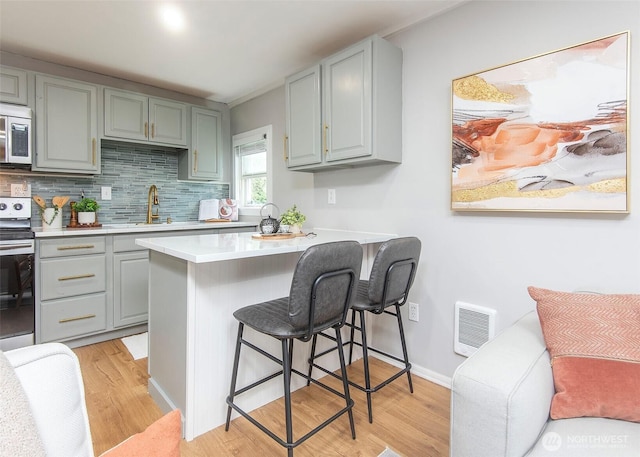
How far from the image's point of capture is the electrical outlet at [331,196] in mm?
2910

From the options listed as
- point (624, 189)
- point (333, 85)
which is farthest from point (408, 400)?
point (333, 85)

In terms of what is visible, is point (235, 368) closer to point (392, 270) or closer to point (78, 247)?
point (392, 270)

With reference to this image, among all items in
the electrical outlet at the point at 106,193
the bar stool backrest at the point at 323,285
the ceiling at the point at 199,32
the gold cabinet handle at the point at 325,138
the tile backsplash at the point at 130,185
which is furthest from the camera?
the electrical outlet at the point at 106,193

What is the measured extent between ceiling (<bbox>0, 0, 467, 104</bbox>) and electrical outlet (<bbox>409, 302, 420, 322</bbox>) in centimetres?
188

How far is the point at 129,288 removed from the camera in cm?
303

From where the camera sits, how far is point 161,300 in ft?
6.33

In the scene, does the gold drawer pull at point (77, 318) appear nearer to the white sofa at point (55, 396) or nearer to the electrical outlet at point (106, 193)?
the electrical outlet at point (106, 193)

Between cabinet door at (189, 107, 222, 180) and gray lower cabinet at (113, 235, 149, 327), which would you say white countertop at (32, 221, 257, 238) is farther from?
cabinet door at (189, 107, 222, 180)

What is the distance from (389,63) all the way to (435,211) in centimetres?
101

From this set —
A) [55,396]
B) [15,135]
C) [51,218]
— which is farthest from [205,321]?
[15,135]

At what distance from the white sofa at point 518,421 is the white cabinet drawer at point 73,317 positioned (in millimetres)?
2880

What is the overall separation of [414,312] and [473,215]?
0.76 meters

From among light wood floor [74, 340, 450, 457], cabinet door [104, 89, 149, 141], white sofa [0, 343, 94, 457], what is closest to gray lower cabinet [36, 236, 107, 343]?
light wood floor [74, 340, 450, 457]

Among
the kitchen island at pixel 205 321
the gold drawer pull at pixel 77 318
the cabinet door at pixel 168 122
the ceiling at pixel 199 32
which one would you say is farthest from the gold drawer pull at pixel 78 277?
the ceiling at pixel 199 32
